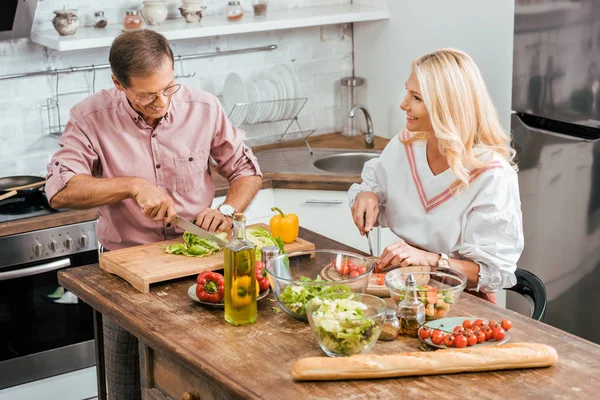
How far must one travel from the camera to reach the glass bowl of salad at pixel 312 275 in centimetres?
236

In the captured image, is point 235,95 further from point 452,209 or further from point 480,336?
point 480,336

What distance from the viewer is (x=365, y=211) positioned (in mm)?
2957

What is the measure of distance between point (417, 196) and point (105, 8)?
7.16 feet

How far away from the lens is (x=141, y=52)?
2.82 m

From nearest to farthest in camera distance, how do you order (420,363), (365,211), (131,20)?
(420,363), (365,211), (131,20)

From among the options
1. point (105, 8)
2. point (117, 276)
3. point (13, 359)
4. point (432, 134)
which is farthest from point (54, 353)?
point (432, 134)

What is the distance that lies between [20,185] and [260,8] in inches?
59.8

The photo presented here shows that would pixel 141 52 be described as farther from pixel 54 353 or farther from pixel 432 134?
pixel 54 353

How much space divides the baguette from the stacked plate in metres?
2.66

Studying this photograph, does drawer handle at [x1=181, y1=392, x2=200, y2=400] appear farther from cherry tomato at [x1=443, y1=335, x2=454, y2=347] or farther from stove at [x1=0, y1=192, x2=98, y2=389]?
stove at [x1=0, y1=192, x2=98, y2=389]

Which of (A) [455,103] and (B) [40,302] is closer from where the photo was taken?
(A) [455,103]

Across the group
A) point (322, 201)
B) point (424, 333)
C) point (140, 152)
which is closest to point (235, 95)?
point (322, 201)

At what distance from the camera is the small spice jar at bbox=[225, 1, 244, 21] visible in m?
4.43

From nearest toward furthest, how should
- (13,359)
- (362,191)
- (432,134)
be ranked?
(432,134) → (362,191) → (13,359)
